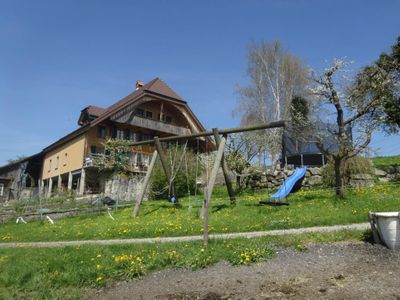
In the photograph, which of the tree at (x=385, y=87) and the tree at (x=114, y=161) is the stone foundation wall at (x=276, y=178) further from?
the tree at (x=114, y=161)

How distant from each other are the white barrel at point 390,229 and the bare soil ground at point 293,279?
0.64ft

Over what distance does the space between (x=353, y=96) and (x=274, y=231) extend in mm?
11059

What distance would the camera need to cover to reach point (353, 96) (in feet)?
68.1

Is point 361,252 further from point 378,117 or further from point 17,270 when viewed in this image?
point 378,117

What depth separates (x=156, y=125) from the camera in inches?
1799

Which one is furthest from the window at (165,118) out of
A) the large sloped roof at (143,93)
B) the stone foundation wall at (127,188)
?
the stone foundation wall at (127,188)

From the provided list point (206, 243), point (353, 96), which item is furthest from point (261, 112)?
point (206, 243)

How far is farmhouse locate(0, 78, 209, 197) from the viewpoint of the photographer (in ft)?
139

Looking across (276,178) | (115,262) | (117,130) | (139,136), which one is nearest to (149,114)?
(139,136)

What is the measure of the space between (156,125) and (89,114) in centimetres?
692

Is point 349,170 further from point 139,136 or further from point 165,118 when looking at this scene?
Result: point 165,118

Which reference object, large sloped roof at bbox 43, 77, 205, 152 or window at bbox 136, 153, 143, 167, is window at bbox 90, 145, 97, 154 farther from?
window at bbox 136, 153, 143, 167

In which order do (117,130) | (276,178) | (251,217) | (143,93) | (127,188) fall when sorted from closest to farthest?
(251,217), (276,178), (127,188), (143,93), (117,130)

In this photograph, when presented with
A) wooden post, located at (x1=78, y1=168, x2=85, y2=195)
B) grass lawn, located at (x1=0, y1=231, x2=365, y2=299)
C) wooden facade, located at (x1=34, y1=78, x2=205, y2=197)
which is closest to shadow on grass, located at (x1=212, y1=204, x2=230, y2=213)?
grass lawn, located at (x1=0, y1=231, x2=365, y2=299)
